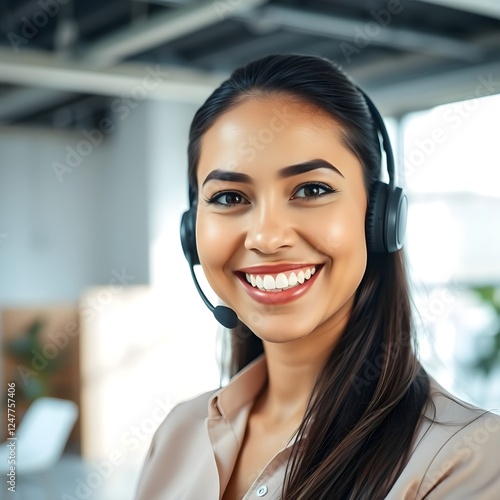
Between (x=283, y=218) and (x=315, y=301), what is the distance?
0.51 feet

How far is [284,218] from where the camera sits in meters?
1.20

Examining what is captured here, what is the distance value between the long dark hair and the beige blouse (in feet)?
0.13

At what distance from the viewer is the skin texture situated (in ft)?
3.94

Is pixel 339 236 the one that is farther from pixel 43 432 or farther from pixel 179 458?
pixel 43 432

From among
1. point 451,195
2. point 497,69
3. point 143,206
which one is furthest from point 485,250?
point 143,206

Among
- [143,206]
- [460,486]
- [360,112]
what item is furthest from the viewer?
[143,206]

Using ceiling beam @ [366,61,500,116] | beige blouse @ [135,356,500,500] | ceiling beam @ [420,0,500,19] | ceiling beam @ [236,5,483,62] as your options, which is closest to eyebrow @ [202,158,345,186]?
beige blouse @ [135,356,500,500]

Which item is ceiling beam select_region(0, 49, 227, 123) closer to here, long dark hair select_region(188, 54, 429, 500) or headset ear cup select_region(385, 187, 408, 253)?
long dark hair select_region(188, 54, 429, 500)

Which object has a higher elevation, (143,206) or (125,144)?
(125,144)

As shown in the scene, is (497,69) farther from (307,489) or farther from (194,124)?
(307,489)

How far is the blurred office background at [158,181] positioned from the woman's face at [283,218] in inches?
114

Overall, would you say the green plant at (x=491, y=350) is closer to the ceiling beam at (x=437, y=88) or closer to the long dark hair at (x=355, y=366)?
the ceiling beam at (x=437, y=88)

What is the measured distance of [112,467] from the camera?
6.09 m

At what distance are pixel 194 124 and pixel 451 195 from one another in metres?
4.98
